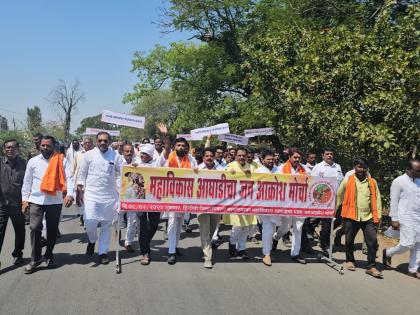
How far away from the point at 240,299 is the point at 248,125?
14.3m

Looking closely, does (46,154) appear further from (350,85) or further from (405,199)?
(350,85)

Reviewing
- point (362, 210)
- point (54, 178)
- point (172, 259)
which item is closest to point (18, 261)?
point (54, 178)

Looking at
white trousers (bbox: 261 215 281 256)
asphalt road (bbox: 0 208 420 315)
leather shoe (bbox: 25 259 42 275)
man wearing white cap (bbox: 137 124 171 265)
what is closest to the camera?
asphalt road (bbox: 0 208 420 315)

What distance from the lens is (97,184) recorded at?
6.76 m

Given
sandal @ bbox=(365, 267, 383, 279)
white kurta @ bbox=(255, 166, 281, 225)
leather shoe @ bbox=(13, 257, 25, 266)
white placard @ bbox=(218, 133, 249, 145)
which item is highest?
white placard @ bbox=(218, 133, 249, 145)

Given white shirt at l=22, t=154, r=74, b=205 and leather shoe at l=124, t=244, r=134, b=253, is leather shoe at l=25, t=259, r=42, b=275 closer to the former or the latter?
white shirt at l=22, t=154, r=74, b=205

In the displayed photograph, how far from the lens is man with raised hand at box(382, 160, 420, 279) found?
6773 millimetres

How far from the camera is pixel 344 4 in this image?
58.5 feet

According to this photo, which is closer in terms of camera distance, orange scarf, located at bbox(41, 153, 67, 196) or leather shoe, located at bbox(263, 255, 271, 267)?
orange scarf, located at bbox(41, 153, 67, 196)

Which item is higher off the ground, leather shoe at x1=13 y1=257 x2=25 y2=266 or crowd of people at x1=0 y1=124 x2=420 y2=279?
crowd of people at x1=0 y1=124 x2=420 y2=279

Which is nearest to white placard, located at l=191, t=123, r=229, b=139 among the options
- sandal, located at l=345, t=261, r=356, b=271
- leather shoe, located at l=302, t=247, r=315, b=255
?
leather shoe, located at l=302, t=247, r=315, b=255

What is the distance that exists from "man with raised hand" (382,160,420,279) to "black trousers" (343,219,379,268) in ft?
1.18

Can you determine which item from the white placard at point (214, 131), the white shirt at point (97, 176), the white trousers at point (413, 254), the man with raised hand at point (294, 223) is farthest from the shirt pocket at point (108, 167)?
the white placard at point (214, 131)

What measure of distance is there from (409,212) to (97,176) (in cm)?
482
